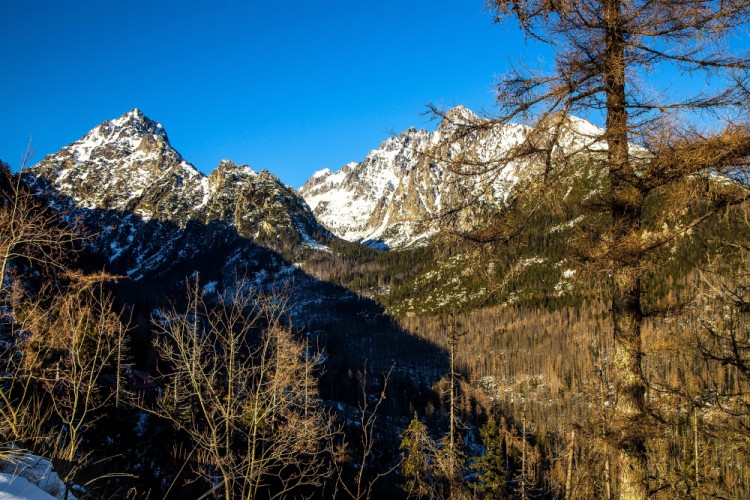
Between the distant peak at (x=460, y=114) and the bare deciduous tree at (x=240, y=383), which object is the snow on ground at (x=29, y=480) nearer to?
the bare deciduous tree at (x=240, y=383)

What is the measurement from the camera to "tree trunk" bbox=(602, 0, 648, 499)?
5117 mm

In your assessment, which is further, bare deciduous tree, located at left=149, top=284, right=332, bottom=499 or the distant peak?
bare deciduous tree, located at left=149, top=284, right=332, bottom=499

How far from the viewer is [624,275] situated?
17.6 ft

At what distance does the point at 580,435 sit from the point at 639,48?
15.4 feet

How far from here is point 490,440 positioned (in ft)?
121

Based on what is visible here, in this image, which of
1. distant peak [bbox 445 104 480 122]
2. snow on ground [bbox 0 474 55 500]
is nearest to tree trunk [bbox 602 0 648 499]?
distant peak [bbox 445 104 480 122]

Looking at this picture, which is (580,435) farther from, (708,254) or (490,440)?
(490,440)

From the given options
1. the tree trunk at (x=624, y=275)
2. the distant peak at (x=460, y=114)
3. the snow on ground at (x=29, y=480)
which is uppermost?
the distant peak at (x=460, y=114)

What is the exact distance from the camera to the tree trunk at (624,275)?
5.12 m

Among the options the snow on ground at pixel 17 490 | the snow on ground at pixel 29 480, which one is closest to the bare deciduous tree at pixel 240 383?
the snow on ground at pixel 29 480

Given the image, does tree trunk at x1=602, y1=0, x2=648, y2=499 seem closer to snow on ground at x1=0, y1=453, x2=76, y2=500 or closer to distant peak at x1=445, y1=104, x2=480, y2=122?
distant peak at x1=445, y1=104, x2=480, y2=122

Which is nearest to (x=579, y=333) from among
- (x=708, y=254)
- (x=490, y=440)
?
(x=490, y=440)

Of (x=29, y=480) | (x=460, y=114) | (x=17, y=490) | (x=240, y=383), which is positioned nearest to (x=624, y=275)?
(x=460, y=114)

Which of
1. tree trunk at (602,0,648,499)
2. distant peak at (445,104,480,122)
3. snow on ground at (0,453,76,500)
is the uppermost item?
distant peak at (445,104,480,122)
